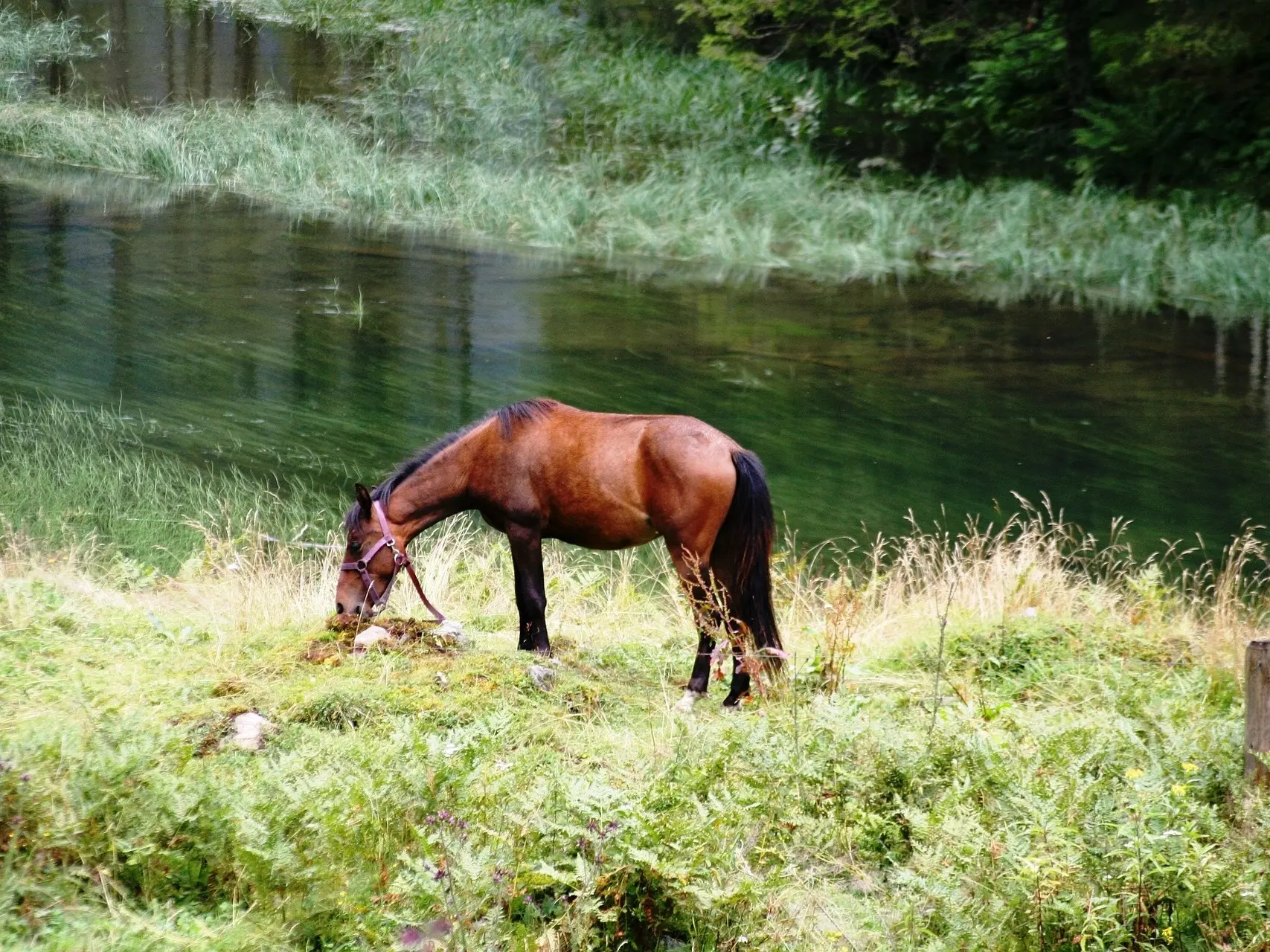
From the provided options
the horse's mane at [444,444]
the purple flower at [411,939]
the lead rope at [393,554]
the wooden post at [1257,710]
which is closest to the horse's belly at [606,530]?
the horse's mane at [444,444]

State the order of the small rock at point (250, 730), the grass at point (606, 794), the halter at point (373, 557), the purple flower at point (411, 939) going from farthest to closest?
the halter at point (373, 557) < the small rock at point (250, 730) < the grass at point (606, 794) < the purple flower at point (411, 939)

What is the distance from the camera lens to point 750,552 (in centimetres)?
569

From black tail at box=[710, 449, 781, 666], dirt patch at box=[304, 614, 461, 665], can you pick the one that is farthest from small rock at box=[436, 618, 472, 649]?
black tail at box=[710, 449, 781, 666]

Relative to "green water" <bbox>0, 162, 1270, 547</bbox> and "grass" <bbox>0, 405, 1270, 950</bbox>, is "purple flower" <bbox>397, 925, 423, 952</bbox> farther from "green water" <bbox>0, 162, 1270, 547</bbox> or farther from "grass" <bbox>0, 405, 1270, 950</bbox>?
"green water" <bbox>0, 162, 1270, 547</bbox>

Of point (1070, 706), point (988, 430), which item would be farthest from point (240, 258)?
point (1070, 706)

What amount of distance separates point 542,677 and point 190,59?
15.4 meters

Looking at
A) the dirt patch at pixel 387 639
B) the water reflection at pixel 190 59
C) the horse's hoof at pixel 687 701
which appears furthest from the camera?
the water reflection at pixel 190 59

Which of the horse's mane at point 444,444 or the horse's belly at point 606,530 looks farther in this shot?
the horse's mane at point 444,444

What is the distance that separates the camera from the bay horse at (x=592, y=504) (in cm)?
564

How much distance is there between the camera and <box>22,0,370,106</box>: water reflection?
18.1 metres

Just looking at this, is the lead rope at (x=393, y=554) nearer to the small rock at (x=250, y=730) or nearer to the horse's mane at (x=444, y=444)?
the horse's mane at (x=444, y=444)

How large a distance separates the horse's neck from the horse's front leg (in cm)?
31

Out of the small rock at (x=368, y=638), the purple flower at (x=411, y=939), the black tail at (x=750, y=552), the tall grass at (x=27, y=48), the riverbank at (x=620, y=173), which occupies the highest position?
the tall grass at (x=27, y=48)

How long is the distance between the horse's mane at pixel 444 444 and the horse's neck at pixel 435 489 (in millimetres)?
19
